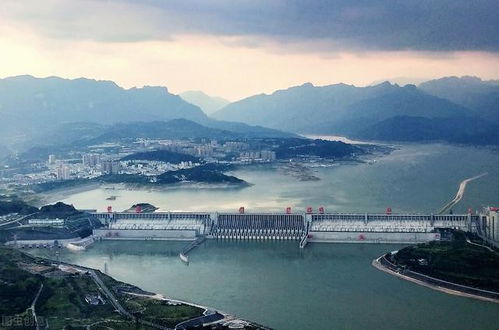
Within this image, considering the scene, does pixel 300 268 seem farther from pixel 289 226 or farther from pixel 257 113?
pixel 257 113

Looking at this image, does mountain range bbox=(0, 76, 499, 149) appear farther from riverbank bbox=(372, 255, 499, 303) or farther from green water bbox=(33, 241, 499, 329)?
riverbank bbox=(372, 255, 499, 303)

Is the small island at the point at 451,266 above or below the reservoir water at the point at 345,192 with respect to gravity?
below

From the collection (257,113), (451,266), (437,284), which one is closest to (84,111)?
(257,113)

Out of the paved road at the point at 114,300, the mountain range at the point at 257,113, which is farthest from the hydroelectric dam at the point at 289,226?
the mountain range at the point at 257,113

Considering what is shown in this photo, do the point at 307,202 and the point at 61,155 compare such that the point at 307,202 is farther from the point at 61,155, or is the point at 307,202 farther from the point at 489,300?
the point at 61,155

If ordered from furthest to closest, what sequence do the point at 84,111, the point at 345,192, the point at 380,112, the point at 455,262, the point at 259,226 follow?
the point at 380,112 < the point at 84,111 < the point at 345,192 < the point at 259,226 < the point at 455,262

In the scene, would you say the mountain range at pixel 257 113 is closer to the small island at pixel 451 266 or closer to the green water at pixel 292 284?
the green water at pixel 292 284

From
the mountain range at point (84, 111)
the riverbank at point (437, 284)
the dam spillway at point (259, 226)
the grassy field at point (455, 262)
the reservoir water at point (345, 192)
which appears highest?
the mountain range at point (84, 111)

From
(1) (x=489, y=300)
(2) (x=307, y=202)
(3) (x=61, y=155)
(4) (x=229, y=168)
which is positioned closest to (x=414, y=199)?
(2) (x=307, y=202)
